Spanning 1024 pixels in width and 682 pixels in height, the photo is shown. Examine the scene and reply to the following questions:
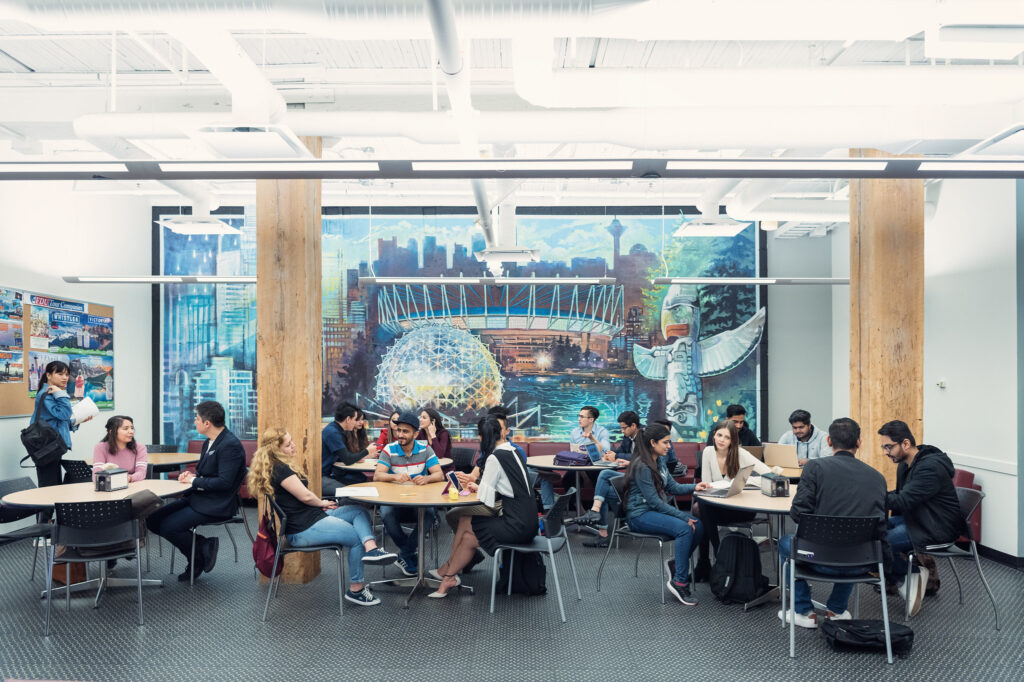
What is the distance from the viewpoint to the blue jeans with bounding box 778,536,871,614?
4.86 meters

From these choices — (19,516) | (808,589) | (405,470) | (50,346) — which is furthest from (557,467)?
(50,346)

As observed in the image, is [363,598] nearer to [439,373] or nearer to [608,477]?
[608,477]

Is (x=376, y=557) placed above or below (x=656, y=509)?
below

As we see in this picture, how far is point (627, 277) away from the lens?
1115cm

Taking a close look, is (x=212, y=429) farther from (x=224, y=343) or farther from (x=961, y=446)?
(x=961, y=446)

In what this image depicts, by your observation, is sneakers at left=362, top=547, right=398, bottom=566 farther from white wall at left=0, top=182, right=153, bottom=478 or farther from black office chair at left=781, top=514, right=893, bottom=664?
white wall at left=0, top=182, right=153, bottom=478

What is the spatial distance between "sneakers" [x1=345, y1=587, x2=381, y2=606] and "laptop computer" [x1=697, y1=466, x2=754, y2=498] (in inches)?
100

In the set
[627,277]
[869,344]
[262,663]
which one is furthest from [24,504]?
[627,277]

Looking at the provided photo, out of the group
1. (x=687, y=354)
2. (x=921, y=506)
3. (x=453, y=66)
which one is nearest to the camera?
(x=453, y=66)

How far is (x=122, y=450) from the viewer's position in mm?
6691

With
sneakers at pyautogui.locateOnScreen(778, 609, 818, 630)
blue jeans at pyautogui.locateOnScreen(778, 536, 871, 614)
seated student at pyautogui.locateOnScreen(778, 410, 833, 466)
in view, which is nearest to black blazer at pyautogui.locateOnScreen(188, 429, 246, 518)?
blue jeans at pyautogui.locateOnScreen(778, 536, 871, 614)

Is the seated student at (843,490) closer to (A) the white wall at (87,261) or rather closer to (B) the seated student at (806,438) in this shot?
(B) the seated student at (806,438)

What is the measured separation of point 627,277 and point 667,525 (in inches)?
230

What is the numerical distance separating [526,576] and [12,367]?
587cm
